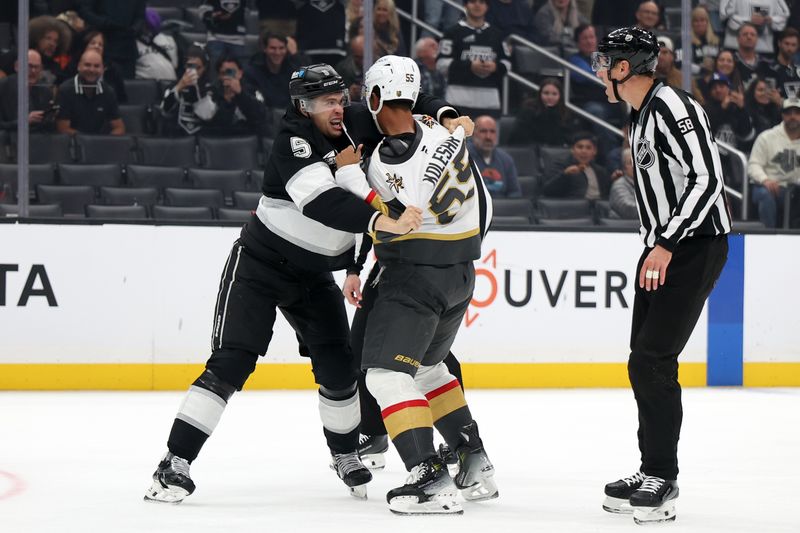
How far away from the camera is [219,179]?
24.5ft

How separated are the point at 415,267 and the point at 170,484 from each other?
0.93m

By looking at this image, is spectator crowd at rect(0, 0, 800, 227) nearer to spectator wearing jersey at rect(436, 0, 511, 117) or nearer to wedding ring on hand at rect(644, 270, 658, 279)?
spectator wearing jersey at rect(436, 0, 511, 117)

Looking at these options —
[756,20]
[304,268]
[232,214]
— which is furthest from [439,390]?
[756,20]

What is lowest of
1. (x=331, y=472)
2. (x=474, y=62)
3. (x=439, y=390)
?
(x=331, y=472)

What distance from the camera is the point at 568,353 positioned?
266 inches

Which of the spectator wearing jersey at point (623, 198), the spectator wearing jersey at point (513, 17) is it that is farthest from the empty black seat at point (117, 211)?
the spectator wearing jersey at point (513, 17)

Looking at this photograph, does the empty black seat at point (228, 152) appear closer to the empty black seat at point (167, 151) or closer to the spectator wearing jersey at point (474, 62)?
the empty black seat at point (167, 151)

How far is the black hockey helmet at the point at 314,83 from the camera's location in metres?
3.46

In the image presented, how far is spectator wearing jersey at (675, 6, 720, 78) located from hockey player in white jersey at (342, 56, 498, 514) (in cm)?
570

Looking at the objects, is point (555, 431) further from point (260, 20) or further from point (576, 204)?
point (260, 20)

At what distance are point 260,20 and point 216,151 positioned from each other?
1218 millimetres

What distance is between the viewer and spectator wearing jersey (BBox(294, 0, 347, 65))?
317 inches

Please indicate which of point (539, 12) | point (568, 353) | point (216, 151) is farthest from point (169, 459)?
point (539, 12)

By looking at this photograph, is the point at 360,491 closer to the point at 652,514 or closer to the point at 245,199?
the point at 652,514
